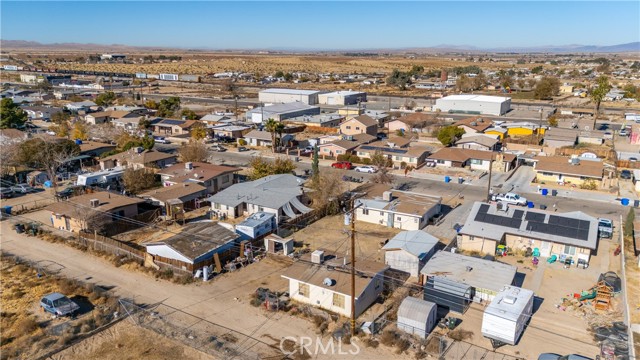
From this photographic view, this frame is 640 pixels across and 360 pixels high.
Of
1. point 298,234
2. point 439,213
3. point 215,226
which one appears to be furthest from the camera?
point 439,213

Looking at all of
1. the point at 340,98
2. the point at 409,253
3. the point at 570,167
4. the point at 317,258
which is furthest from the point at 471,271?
the point at 340,98

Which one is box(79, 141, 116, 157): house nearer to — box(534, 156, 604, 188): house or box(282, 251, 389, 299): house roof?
box(282, 251, 389, 299): house roof

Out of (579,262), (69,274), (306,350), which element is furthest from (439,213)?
(69,274)

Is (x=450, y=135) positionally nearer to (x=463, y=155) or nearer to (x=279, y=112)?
(x=463, y=155)

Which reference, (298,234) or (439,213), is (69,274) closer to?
(298,234)

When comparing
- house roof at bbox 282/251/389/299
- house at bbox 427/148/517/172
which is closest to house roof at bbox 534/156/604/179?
house at bbox 427/148/517/172

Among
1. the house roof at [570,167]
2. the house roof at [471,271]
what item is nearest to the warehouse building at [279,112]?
the house roof at [570,167]
